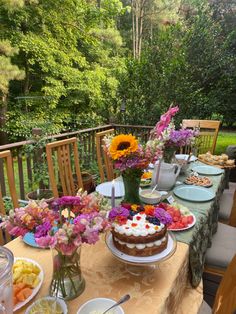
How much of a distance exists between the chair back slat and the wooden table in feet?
0.51

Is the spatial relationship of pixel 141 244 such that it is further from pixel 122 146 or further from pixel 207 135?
pixel 207 135

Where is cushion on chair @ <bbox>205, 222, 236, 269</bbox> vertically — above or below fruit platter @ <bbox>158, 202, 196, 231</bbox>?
below

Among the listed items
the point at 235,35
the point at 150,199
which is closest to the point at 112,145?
the point at 150,199

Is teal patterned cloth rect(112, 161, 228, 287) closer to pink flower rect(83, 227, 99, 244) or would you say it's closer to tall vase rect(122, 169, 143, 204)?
tall vase rect(122, 169, 143, 204)

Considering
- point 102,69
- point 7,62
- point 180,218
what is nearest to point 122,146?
point 180,218

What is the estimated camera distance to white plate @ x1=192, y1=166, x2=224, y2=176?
87.2 inches

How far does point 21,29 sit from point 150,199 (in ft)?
22.7

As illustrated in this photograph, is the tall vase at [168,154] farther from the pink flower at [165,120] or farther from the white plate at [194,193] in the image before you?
the pink flower at [165,120]

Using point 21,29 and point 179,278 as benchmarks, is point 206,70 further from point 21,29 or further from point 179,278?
point 179,278

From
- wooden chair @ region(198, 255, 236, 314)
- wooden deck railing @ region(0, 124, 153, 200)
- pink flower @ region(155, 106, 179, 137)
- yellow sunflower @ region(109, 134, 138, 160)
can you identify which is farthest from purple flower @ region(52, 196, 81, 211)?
wooden deck railing @ region(0, 124, 153, 200)

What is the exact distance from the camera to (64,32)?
7.19 m

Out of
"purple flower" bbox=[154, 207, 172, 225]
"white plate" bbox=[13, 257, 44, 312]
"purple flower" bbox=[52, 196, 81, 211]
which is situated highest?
"purple flower" bbox=[52, 196, 81, 211]

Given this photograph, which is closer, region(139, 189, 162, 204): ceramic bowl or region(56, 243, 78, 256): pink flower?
region(56, 243, 78, 256): pink flower

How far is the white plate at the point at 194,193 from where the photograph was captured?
165cm
